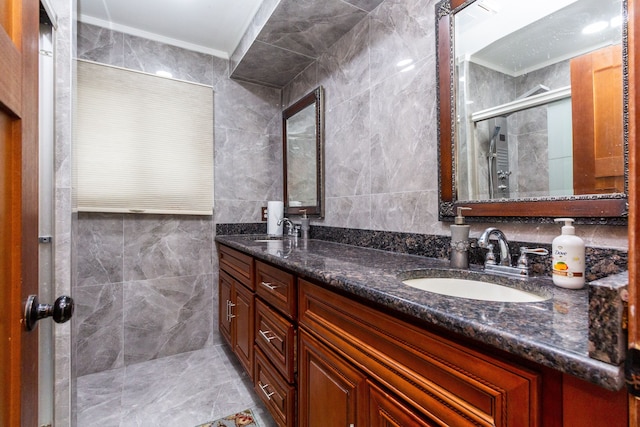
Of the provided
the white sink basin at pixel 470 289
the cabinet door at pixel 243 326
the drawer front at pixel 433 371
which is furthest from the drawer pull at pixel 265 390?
the white sink basin at pixel 470 289

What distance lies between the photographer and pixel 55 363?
1.08 meters

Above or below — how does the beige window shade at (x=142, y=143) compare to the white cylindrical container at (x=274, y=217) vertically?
above

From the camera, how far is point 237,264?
1845 mm

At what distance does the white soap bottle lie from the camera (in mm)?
743

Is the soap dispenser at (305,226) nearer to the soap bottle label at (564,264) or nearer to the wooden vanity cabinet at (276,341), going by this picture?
the wooden vanity cabinet at (276,341)

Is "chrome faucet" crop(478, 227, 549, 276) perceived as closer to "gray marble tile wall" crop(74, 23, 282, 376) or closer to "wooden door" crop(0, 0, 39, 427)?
"wooden door" crop(0, 0, 39, 427)

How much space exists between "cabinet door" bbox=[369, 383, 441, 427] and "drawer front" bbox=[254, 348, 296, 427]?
505mm

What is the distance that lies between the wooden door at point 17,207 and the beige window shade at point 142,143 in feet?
5.30

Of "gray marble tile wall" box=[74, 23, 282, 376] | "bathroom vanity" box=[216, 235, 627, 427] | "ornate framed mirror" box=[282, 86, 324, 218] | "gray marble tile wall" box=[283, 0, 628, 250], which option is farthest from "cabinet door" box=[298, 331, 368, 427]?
"gray marble tile wall" box=[74, 23, 282, 376]

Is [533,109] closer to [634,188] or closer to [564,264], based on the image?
[564,264]

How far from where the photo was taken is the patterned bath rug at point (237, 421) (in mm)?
1482

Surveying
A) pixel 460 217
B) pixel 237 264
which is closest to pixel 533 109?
pixel 460 217

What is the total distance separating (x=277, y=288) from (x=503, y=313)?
902 mm

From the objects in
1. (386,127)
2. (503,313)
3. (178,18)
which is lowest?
(503,313)
